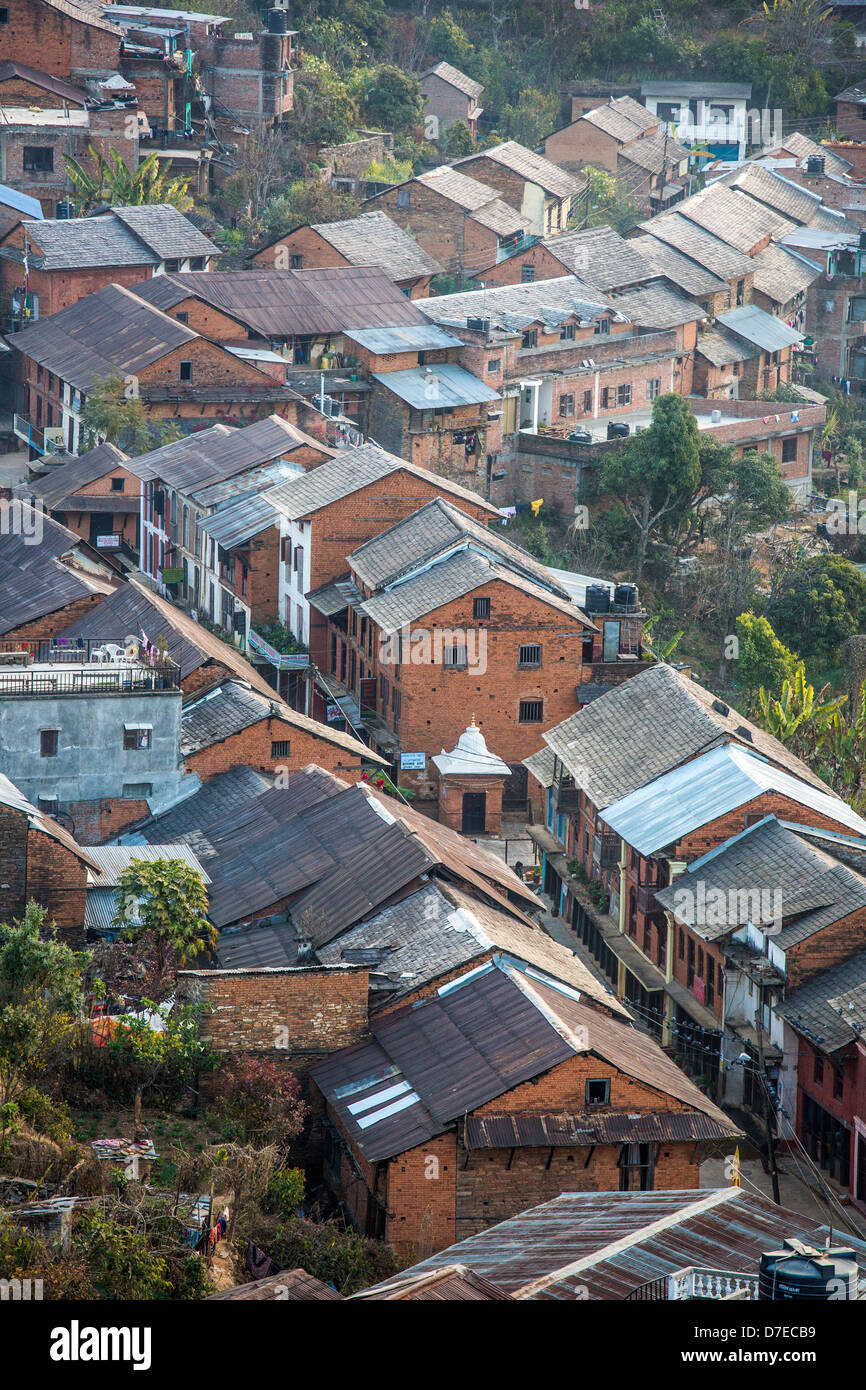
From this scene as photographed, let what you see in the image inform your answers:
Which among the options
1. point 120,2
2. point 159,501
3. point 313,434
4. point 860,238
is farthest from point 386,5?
point 159,501

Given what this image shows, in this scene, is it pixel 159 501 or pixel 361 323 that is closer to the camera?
pixel 159 501

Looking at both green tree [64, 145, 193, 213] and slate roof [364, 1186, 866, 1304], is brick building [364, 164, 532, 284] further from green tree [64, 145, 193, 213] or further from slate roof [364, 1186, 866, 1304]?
slate roof [364, 1186, 866, 1304]

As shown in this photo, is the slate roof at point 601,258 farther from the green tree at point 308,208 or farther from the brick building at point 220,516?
the brick building at point 220,516

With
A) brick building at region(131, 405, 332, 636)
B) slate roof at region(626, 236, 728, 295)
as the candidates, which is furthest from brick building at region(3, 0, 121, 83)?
brick building at region(131, 405, 332, 636)

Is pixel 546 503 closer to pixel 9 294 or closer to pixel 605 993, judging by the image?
pixel 9 294

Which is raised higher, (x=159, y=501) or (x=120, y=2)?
(x=120, y=2)
